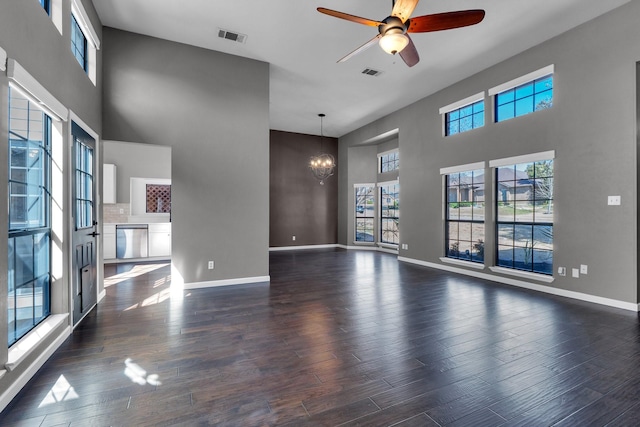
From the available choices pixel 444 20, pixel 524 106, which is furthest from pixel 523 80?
pixel 444 20

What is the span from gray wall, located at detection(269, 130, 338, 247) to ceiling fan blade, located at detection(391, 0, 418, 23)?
23.2ft

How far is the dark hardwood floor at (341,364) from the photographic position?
1786 mm

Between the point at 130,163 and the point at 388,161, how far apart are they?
22.9 ft

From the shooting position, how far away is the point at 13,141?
228cm

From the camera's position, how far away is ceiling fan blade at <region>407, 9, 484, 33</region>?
8.64ft

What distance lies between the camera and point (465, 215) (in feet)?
19.5

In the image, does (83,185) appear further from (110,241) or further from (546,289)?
(546,289)

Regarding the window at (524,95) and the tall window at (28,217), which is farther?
the window at (524,95)

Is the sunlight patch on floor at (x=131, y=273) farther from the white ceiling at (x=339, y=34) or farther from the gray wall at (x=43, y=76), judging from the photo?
the white ceiling at (x=339, y=34)

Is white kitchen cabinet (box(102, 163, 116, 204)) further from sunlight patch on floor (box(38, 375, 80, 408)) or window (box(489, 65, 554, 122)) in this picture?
window (box(489, 65, 554, 122))

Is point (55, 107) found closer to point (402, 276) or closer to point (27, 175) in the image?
point (27, 175)

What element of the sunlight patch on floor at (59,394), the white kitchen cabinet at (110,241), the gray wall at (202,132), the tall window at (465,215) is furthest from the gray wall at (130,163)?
the tall window at (465,215)

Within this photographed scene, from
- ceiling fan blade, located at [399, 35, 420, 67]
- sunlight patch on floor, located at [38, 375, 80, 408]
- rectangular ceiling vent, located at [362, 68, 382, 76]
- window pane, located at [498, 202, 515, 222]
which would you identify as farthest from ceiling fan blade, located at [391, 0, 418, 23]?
window pane, located at [498, 202, 515, 222]

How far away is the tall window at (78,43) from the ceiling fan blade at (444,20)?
3515mm
